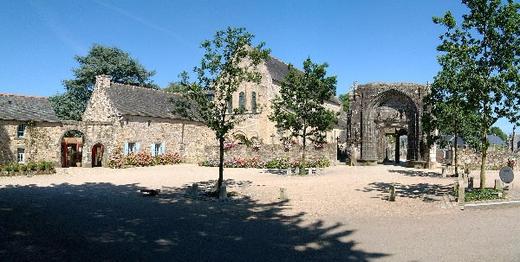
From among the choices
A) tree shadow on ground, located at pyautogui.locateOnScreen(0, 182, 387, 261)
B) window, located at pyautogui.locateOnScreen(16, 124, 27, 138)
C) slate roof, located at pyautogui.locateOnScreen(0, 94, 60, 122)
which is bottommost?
tree shadow on ground, located at pyautogui.locateOnScreen(0, 182, 387, 261)

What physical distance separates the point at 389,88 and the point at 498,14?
21.5 meters

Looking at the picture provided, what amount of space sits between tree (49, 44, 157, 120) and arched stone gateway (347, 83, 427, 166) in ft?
99.7

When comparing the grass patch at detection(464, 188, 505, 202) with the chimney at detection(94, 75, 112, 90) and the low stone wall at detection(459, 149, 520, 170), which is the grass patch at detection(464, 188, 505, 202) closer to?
the low stone wall at detection(459, 149, 520, 170)

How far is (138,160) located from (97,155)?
408 cm

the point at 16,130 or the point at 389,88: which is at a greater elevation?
the point at 389,88

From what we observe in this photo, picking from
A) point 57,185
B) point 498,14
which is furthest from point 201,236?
point 498,14

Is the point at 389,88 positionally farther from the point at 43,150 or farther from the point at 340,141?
the point at 43,150

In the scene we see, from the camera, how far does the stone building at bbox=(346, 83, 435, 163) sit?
37.1 metres

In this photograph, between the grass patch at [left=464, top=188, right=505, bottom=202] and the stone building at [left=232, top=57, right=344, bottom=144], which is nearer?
the grass patch at [left=464, top=188, right=505, bottom=202]

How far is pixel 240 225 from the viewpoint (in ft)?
37.4

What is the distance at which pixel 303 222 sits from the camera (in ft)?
38.9

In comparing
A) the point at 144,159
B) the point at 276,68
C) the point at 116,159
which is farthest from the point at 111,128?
the point at 276,68

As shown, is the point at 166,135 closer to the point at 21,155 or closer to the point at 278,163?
the point at 278,163

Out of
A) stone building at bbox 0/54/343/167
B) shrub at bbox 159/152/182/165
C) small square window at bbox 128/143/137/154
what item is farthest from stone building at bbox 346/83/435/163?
small square window at bbox 128/143/137/154
